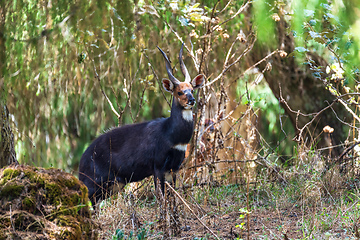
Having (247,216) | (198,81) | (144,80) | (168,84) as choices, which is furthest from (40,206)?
(144,80)

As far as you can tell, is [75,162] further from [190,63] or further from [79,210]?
[79,210]

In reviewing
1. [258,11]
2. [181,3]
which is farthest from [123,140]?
[258,11]

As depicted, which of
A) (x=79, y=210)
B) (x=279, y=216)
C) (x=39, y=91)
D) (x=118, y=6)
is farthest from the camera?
(x=39, y=91)

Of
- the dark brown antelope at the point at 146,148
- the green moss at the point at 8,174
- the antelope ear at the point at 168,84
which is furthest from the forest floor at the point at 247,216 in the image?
the antelope ear at the point at 168,84

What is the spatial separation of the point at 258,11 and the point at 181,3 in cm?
347

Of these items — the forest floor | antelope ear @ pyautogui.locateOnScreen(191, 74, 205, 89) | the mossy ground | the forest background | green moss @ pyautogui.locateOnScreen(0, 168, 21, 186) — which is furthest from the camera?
the forest background

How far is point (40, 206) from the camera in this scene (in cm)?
326

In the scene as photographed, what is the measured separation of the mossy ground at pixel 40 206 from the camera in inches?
125

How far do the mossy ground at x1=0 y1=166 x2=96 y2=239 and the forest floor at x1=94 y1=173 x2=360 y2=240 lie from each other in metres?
0.50

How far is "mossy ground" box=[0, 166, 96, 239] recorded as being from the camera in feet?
10.4

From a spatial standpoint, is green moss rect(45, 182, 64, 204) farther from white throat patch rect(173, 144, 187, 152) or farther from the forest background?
the forest background

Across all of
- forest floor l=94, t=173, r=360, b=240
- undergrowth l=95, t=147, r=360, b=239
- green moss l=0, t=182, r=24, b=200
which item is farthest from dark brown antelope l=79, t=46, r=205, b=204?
green moss l=0, t=182, r=24, b=200

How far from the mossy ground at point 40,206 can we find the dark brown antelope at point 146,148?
2078 mm

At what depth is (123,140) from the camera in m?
6.07
